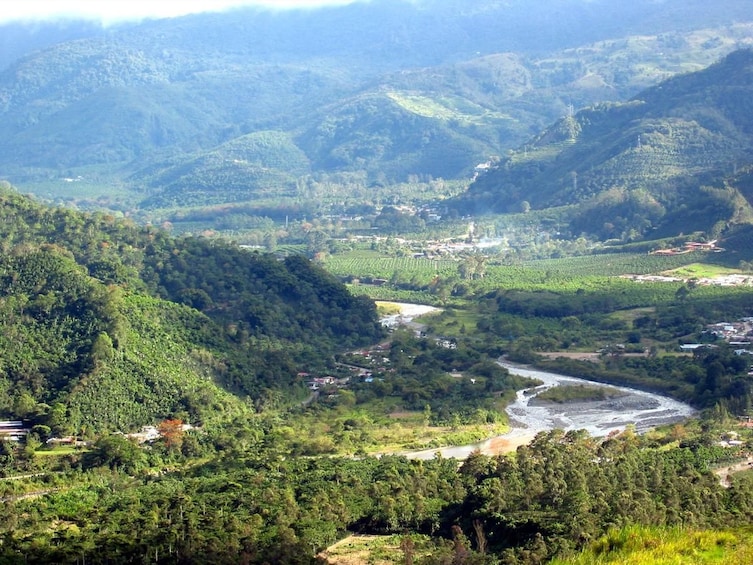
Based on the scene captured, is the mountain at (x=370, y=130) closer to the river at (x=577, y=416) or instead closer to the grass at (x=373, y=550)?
the river at (x=577, y=416)

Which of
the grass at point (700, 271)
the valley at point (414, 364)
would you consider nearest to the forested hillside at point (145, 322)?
the valley at point (414, 364)

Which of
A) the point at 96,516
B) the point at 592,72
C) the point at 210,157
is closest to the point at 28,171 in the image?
the point at 210,157

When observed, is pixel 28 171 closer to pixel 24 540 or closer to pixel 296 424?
pixel 296 424

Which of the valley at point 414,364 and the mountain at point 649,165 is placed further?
the mountain at point 649,165

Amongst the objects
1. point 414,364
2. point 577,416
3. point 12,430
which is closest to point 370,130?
point 414,364

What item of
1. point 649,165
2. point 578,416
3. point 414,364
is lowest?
point 578,416

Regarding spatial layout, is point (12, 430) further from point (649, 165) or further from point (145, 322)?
point (649, 165)
